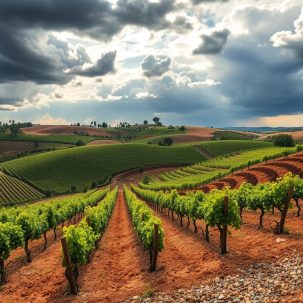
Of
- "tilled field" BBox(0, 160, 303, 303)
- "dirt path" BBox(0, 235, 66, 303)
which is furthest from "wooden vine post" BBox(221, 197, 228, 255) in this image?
"dirt path" BBox(0, 235, 66, 303)

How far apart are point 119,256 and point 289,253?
1467cm

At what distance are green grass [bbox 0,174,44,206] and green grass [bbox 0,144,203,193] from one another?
19.2 feet

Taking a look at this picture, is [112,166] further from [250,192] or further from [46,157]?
[250,192]

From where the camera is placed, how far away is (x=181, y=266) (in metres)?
21.3

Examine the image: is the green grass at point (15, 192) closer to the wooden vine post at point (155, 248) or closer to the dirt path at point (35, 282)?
the dirt path at point (35, 282)

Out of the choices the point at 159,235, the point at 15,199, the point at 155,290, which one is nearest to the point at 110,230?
Answer: the point at 159,235

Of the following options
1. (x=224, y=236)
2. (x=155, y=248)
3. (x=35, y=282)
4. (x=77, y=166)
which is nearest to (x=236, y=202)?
(x=224, y=236)

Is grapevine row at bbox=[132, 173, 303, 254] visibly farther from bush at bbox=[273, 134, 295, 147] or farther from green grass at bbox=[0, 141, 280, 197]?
bush at bbox=[273, 134, 295, 147]

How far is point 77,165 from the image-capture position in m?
177

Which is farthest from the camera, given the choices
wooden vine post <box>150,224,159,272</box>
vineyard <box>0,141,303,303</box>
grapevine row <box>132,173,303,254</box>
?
grapevine row <box>132,173,303,254</box>

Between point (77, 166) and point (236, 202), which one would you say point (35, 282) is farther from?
point (77, 166)

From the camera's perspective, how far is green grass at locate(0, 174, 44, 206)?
122931mm

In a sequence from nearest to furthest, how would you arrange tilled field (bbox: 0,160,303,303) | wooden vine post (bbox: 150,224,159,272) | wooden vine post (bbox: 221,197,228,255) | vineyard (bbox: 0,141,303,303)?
tilled field (bbox: 0,160,303,303)
vineyard (bbox: 0,141,303,303)
wooden vine post (bbox: 150,224,159,272)
wooden vine post (bbox: 221,197,228,255)

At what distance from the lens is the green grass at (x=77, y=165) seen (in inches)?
6112
